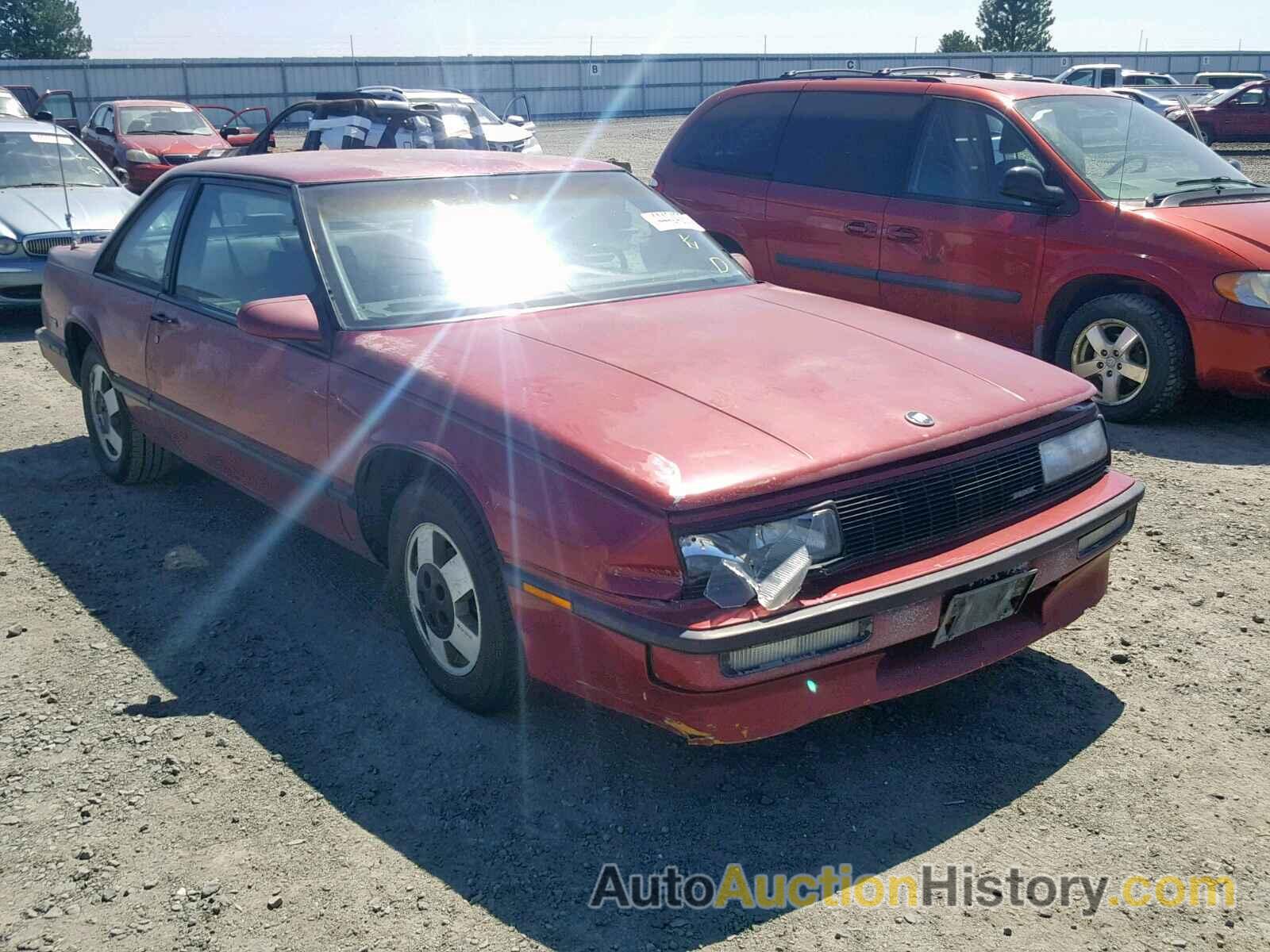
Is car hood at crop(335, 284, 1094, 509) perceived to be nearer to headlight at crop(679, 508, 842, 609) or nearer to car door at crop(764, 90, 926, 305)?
headlight at crop(679, 508, 842, 609)

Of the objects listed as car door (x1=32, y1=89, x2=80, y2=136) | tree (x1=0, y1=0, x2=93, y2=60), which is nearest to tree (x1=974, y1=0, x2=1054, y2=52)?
tree (x1=0, y1=0, x2=93, y2=60)

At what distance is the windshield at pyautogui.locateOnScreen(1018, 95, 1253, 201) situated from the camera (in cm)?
649

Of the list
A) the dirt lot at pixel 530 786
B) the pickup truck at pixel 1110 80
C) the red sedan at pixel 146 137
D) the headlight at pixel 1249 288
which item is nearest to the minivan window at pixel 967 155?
the headlight at pixel 1249 288

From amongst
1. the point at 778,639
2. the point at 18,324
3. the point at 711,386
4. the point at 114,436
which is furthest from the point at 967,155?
the point at 18,324

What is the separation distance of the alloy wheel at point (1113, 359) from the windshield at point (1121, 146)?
71 centimetres

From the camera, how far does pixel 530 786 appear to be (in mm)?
3160

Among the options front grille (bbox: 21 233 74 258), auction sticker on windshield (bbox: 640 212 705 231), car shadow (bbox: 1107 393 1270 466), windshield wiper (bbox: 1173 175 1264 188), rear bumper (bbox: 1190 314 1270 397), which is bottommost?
car shadow (bbox: 1107 393 1270 466)

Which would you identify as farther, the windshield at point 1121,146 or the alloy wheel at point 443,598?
the windshield at point 1121,146

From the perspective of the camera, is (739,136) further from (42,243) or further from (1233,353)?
(42,243)

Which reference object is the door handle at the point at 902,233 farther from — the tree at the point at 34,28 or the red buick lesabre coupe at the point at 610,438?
the tree at the point at 34,28

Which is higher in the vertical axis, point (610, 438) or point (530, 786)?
point (610, 438)

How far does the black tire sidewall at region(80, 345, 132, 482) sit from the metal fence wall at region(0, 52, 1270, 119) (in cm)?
3398

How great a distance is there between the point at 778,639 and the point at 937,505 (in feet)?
2.10

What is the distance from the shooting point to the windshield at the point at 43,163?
10.0m
